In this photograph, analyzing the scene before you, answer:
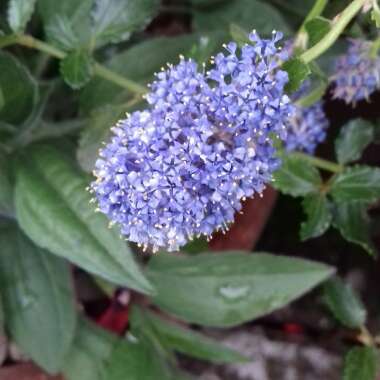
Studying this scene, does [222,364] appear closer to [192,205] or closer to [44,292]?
[44,292]

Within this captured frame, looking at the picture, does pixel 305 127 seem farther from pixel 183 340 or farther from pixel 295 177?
pixel 183 340

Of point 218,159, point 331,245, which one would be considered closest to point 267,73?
point 218,159

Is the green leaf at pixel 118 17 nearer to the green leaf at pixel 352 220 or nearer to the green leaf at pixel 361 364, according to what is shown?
the green leaf at pixel 352 220

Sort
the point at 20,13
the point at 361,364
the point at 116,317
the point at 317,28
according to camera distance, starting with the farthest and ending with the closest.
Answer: the point at 116,317, the point at 361,364, the point at 20,13, the point at 317,28

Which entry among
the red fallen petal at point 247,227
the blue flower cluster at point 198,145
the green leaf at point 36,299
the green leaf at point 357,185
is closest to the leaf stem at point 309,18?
the blue flower cluster at point 198,145

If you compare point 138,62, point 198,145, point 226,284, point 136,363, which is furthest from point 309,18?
point 136,363

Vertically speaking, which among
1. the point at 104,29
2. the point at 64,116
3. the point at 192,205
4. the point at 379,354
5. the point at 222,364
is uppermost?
the point at 104,29
